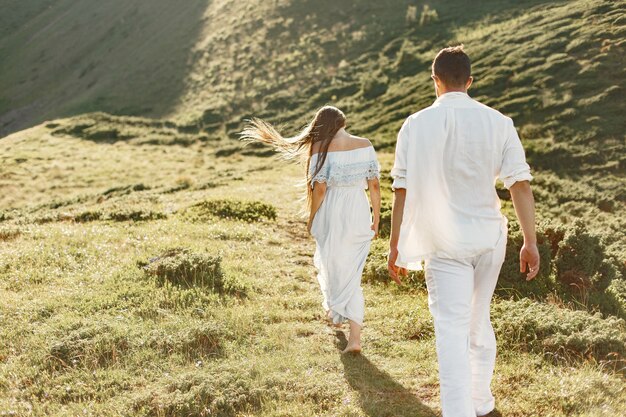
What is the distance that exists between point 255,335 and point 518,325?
3063mm

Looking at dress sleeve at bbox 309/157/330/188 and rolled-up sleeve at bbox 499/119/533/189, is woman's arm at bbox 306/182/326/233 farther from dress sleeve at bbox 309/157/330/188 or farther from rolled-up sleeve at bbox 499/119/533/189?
rolled-up sleeve at bbox 499/119/533/189

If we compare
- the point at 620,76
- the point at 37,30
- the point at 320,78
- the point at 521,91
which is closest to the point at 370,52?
the point at 320,78

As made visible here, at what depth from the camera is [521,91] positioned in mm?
25906

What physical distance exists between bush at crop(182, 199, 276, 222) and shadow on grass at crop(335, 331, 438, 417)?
727 cm

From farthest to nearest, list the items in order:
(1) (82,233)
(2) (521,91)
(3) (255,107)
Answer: (3) (255,107) < (2) (521,91) < (1) (82,233)

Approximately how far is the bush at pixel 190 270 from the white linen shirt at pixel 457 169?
4578 millimetres

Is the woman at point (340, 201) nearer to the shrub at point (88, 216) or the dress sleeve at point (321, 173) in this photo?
the dress sleeve at point (321, 173)

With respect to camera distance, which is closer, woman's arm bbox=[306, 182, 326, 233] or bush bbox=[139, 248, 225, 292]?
woman's arm bbox=[306, 182, 326, 233]

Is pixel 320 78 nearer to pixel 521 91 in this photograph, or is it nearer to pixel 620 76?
pixel 521 91

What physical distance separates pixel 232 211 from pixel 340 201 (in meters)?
7.06

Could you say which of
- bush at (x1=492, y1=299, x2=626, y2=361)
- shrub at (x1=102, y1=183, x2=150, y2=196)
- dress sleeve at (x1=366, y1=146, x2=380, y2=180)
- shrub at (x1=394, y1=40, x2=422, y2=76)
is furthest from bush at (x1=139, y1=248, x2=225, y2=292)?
shrub at (x1=394, y1=40, x2=422, y2=76)

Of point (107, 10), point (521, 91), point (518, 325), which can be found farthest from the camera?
point (107, 10)

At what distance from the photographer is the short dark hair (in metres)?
4.53

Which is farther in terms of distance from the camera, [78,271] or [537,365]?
[78,271]
